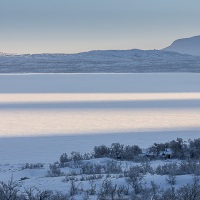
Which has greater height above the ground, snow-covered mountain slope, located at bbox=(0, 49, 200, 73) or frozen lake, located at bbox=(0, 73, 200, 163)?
snow-covered mountain slope, located at bbox=(0, 49, 200, 73)

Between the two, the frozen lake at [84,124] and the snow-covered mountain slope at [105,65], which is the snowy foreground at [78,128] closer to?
the frozen lake at [84,124]

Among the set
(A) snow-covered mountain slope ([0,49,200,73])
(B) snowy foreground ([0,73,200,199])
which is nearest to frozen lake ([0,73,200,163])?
(B) snowy foreground ([0,73,200,199])

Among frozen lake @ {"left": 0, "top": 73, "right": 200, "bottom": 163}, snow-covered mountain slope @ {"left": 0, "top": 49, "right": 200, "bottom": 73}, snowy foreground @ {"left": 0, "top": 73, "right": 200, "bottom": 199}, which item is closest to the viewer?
snowy foreground @ {"left": 0, "top": 73, "right": 200, "bottom": 199}

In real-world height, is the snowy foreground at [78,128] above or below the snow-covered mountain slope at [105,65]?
below

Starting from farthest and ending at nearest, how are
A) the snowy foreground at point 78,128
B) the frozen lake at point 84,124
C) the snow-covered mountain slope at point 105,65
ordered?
the snow-covered mountain slope at point 105,65 → the frozen lake at point 84,124 → the snowy foreground at point 78,128

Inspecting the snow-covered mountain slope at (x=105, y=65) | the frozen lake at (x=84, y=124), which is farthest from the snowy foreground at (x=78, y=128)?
the snow-covered mountain slope at (x=105, y=65)

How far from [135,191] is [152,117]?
30.6 feet

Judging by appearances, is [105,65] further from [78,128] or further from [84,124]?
[78,128]

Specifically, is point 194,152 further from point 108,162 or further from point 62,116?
point 62,116

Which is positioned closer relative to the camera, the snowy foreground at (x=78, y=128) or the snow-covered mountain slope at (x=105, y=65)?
the snowy foreground at (x=78, y=128)

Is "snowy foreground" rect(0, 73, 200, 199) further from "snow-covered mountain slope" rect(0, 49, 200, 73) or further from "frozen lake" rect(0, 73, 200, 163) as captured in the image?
"snow-covered mountain slope" rect(0, 49, 200, 73)

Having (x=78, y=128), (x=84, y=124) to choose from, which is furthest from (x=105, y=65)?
(x=78, y=128)

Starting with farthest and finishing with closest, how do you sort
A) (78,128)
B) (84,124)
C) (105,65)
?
(105,65), (84,124), (78,128)

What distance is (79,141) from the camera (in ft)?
36.0
